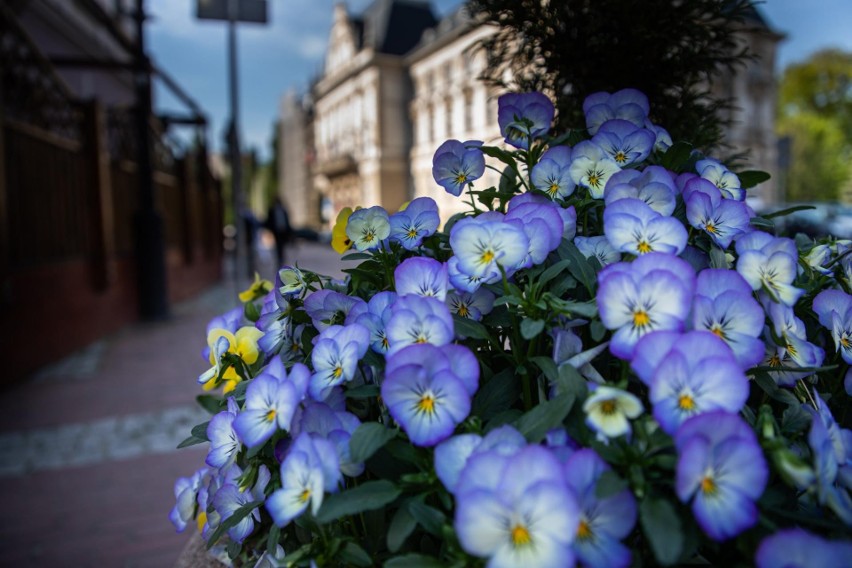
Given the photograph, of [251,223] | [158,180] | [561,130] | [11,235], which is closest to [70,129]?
[11,235]

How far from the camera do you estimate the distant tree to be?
1604 inches

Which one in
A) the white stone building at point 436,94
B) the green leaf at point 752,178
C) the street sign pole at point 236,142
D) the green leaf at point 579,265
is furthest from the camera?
the white stone building at point 436,94

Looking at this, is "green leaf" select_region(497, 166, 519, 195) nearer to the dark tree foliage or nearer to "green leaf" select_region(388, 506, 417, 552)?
the dark tree foliage

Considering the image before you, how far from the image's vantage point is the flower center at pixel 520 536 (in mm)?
639

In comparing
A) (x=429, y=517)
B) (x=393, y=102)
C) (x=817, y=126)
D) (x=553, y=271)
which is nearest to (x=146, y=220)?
(x=553, y=271)

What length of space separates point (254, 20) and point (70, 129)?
3.04 metres

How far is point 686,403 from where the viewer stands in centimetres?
72

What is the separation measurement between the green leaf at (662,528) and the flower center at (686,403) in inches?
4.2

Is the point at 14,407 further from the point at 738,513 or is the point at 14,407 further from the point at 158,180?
the point at 158,180

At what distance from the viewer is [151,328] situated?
324 inches

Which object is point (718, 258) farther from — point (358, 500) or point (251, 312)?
point (251, 312)

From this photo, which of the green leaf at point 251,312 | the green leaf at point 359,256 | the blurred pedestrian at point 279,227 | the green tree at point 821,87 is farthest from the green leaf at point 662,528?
the green tree at point 821,87

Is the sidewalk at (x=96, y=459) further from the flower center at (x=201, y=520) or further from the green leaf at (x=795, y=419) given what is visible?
the green leaf at (x=795, y=419)

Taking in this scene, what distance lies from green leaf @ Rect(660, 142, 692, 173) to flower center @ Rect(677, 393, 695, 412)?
59cm
